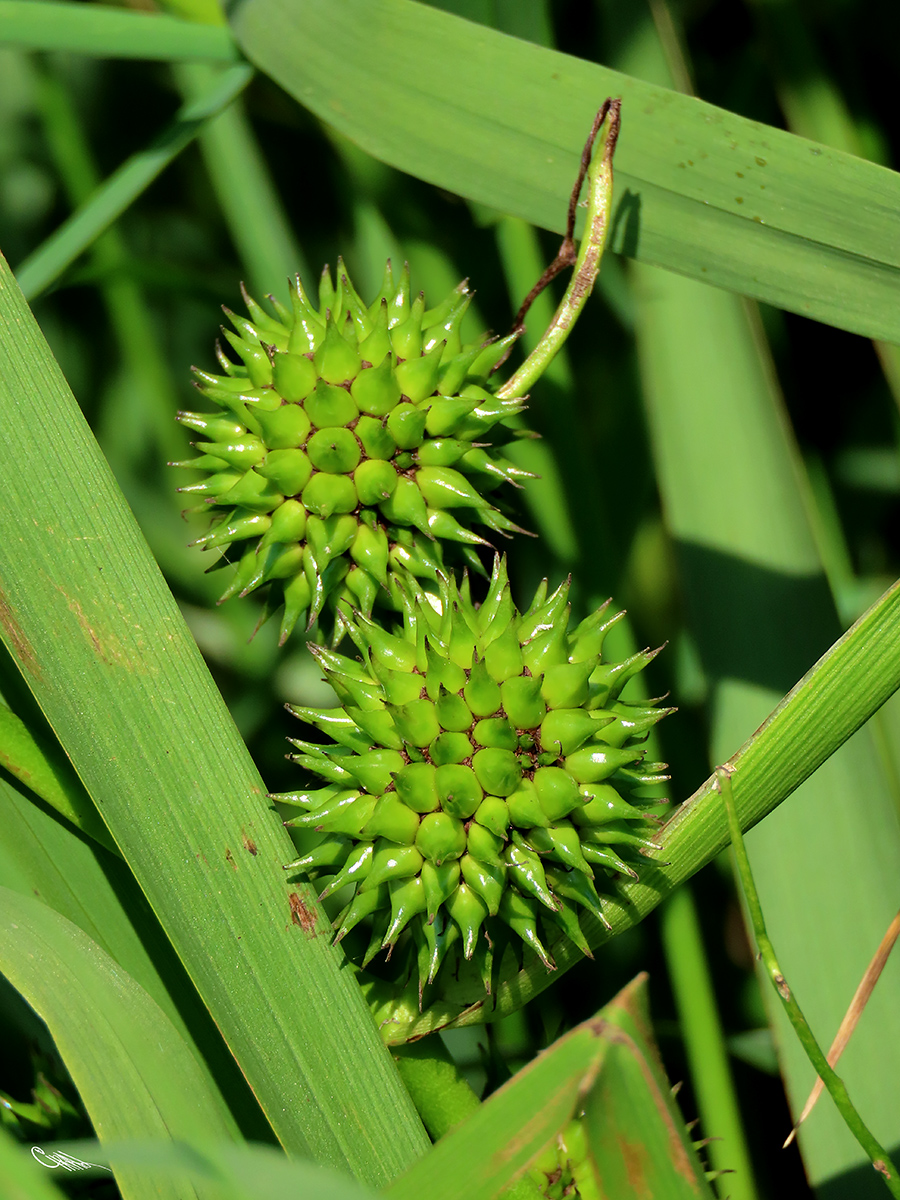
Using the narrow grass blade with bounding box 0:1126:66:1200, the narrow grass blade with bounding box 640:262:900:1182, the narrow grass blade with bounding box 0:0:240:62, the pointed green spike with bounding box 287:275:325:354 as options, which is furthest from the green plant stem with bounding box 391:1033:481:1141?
the narrow grass blade with bounding box 0:0:240:62

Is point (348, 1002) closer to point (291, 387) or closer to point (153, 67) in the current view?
point (291, 387)

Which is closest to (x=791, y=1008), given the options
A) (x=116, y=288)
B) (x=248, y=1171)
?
(x=248, y=1171)

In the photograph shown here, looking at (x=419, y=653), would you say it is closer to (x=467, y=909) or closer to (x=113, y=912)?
(x=467, y=909)

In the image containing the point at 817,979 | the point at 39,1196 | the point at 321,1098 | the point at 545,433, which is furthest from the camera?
the point at 545,433

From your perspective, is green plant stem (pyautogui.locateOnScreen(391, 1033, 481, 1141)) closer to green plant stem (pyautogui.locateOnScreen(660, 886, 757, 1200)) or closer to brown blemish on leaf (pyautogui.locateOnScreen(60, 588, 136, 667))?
brown blemish on leaf (pyautogui.locateOnScreen(60, 588, 136, 667))

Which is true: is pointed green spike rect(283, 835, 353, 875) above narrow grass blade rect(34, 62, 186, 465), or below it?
below

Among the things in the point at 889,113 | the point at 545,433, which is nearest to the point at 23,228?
the point at 545,433

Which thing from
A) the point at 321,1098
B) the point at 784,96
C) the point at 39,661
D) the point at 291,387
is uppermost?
the point at 784,96
